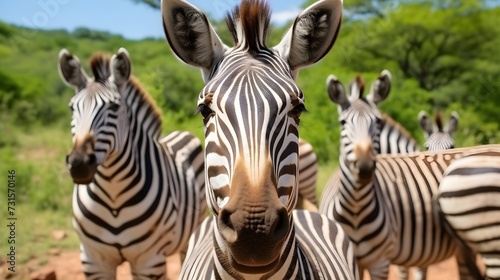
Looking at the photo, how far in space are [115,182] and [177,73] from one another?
20.6 metres

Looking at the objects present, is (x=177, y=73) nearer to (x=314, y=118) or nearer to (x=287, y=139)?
(x=314, y=118)

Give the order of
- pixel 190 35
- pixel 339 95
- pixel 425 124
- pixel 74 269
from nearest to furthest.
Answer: pixel 190 35
pixel 339 95
pixel 74 269
pixel 425 124

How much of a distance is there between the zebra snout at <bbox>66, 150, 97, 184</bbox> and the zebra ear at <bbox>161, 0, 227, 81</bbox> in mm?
1964

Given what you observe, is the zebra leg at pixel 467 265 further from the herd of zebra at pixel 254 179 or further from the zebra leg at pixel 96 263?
the zebra leg at pixel 96 263

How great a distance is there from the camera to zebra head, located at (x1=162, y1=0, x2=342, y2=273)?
1606mm

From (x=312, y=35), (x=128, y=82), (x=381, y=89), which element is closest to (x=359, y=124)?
(x=381, y=89)

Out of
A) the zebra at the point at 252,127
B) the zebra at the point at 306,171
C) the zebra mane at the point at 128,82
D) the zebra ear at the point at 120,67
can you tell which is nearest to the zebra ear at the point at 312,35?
the zebra at the point at 252,127

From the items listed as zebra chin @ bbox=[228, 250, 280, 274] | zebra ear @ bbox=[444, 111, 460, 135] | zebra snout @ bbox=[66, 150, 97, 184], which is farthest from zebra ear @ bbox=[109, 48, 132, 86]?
zebra ear @ bbox=[444, 111, 460, 135]

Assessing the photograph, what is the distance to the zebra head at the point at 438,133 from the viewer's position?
721 cm

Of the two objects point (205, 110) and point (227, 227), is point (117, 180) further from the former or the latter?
point (227, 227)

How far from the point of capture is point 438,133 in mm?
7543

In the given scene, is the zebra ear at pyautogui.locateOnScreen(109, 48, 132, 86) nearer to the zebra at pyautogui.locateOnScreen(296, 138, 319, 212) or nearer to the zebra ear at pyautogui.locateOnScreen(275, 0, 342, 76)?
the zebra ear at pyautogui.locateOnScreen(275, 0, 342, 76)

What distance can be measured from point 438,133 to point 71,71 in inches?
212

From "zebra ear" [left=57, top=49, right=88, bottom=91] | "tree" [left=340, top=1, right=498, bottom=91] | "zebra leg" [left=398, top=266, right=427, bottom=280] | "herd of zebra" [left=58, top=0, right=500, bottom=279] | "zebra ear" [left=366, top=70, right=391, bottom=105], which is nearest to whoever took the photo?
"herd of zebra" [left=58, top=0, right=500, bottom=279]
